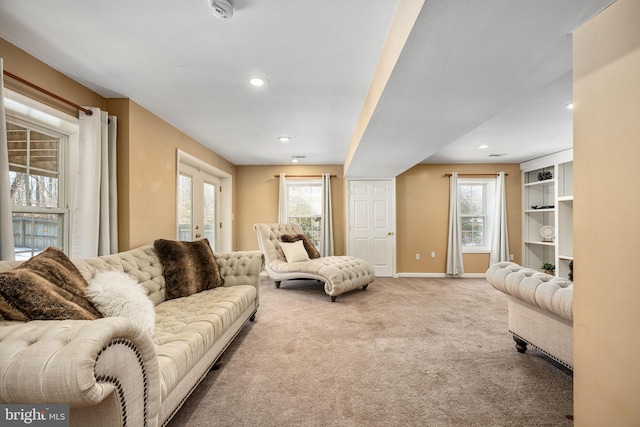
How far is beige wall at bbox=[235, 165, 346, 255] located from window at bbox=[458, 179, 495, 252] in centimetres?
257

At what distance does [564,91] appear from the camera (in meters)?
2.48

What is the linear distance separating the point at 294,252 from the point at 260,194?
6.23 ft

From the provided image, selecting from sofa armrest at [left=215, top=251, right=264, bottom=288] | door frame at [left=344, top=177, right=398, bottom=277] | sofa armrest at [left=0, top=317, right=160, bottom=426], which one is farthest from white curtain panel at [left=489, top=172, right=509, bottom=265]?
sofa armrest at [left=0, top=317, right=160, bottom=426]

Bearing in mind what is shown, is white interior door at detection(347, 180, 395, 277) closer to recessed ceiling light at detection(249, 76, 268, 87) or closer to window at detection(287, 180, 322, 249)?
window at detection(287, 180, 322, 249)

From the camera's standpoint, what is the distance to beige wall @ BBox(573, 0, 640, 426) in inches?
36.4

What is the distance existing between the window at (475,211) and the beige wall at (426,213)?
0.29m

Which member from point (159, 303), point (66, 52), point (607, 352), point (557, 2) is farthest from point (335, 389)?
point (66, 52)

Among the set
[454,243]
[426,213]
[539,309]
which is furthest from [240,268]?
[454,243]

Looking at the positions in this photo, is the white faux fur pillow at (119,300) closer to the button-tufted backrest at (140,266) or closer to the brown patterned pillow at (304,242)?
the button-tufted backrest at (140,266)

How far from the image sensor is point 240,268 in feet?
9.56

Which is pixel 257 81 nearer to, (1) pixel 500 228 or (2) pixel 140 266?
(2) pixel 140 266

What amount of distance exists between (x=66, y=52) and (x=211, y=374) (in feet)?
8.07

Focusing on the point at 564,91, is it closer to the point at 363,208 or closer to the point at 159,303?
the point at 363,208

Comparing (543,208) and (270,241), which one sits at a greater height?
(543,208)
